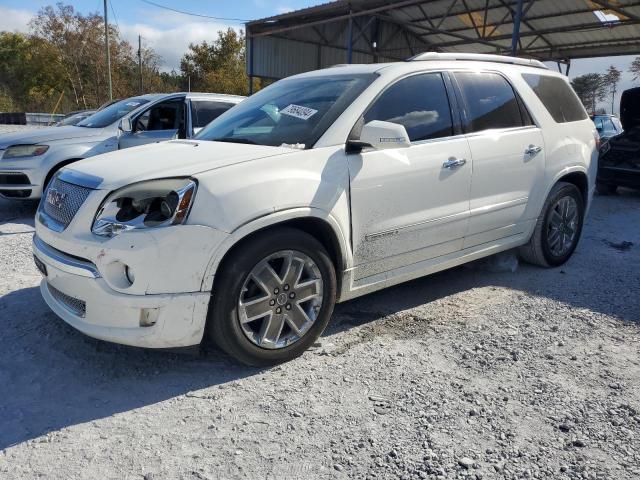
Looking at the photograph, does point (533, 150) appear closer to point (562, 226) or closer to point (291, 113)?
point (562, 226)

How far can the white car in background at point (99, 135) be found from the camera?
262 inches

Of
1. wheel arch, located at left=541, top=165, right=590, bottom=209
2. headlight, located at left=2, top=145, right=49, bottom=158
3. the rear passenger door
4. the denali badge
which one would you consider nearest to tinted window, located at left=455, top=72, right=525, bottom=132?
the rear passenger door

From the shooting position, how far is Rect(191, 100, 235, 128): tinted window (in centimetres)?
754

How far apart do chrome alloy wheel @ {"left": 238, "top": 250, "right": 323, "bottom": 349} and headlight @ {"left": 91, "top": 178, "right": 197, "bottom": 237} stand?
0.53m

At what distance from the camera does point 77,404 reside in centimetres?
275

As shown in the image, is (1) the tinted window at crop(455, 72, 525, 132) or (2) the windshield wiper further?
(1) the tinted window at crop(455, 72, 525, 132)

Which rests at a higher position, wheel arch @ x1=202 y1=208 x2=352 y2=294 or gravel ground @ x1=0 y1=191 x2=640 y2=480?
wheel arch @ x1=202 y1=208 x2=352 y2=294

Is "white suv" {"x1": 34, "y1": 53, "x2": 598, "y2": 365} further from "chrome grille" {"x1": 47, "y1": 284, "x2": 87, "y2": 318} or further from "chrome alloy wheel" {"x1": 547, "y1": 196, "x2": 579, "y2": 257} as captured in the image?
"chrome alloy wheel" {"x1": 547, "y1": 196, "x2": 579, "y2": 257}

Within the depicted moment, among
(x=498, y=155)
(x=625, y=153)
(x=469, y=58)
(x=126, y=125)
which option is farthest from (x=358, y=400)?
(x=625, y=153)

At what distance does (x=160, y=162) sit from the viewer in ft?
10.1

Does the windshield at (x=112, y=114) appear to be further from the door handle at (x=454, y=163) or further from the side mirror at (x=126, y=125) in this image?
the door handle at (x=454, y=163)

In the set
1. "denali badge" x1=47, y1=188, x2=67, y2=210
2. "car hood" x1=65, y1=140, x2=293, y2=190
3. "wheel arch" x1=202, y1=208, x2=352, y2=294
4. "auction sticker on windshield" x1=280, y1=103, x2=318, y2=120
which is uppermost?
"auction sticker on windshield" x1=280, y1=103, x2=318, y2=120

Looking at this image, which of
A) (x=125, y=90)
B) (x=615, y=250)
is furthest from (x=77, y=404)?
(x=125, y=90)

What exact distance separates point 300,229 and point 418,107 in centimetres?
132
